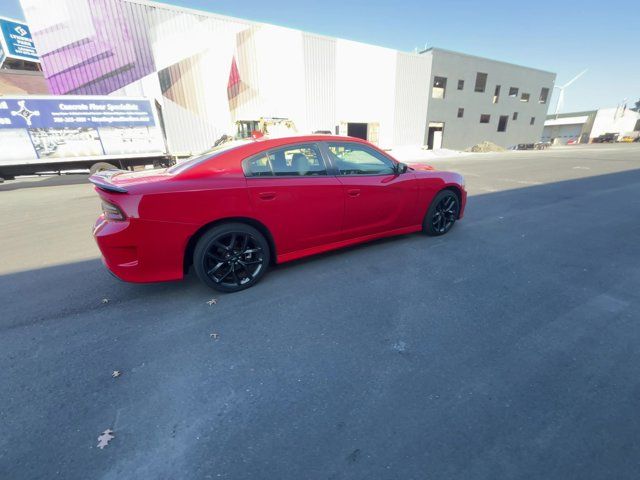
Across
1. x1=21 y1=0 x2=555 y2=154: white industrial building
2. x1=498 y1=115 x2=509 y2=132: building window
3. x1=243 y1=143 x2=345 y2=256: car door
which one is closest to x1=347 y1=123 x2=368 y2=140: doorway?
x1=21 y1=0 x2=555 y2=154: white industrial building

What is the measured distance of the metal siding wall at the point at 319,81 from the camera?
834 inches

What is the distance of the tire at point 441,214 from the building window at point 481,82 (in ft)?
114

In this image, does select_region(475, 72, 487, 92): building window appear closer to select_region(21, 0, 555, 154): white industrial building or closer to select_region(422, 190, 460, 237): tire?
select_region(21, 0, 555, 154): white industrial building

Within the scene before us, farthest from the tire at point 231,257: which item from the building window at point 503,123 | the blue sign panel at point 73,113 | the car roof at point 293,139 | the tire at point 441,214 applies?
the building window at point 503,123

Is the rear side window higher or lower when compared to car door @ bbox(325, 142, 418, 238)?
higher

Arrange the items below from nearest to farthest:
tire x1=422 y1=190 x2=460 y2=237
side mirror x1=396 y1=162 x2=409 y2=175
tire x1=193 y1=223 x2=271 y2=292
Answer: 1. tire x1=193 y1=223 x2=271 y2=292
2. side mirror x1=396 y1=162 x2=409 y2=175
3. tire x1=422 y1=190 x2=460 y2=237

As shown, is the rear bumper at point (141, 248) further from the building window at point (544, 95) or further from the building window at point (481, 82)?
the building window at point (544, 95)

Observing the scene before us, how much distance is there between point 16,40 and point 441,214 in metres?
52.1

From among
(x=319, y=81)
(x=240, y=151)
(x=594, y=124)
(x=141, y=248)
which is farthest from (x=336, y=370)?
(x=594, y=124)

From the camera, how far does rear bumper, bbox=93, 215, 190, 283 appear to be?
2697 mm

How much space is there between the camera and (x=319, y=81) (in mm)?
21922

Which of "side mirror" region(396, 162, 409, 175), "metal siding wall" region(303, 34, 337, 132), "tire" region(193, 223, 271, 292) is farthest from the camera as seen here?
"metal siding wall" region(303, 34, 337, 132)

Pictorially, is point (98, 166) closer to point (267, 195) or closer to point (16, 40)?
point (267, 195)

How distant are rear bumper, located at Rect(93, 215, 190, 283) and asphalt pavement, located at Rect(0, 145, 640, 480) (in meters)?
0.39
